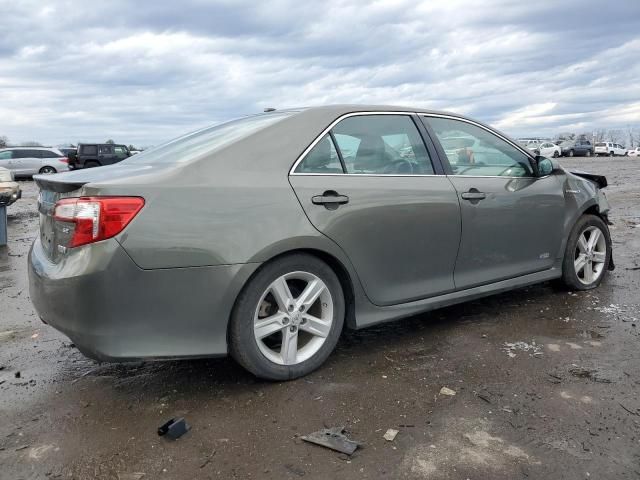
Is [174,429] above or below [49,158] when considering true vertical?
below

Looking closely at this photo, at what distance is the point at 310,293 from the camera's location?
3137mm

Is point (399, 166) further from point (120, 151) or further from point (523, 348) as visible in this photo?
point (120, 151)

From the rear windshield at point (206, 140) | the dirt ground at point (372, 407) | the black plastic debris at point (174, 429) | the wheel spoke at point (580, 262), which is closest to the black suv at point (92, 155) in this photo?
the dirt ground at point (372, 407)

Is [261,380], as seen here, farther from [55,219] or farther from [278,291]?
[55,219]

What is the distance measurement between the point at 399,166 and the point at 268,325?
4.50ft

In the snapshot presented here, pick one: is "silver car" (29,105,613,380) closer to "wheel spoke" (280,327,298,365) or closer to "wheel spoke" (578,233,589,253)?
"wheel spoke" (280,327,298,365)

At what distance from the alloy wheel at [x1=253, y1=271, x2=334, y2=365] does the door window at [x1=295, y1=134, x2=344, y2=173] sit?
616 millimetres

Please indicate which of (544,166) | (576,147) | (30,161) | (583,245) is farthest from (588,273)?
(576,147)

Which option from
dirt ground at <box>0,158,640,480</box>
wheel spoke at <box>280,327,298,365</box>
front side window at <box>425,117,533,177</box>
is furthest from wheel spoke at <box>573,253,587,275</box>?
wheel spoke at <box>280,327,298,365</box>

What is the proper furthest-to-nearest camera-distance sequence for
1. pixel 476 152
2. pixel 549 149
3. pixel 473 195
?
pixel 549 149
pixel 476 152
pixel 473 195

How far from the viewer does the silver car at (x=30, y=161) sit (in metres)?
26.4

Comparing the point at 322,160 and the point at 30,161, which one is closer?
the point at 322,160

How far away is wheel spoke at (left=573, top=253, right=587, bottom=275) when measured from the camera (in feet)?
15.6

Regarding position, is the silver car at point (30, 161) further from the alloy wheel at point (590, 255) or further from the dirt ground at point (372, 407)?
the alloy wheel at point (590, 255)
